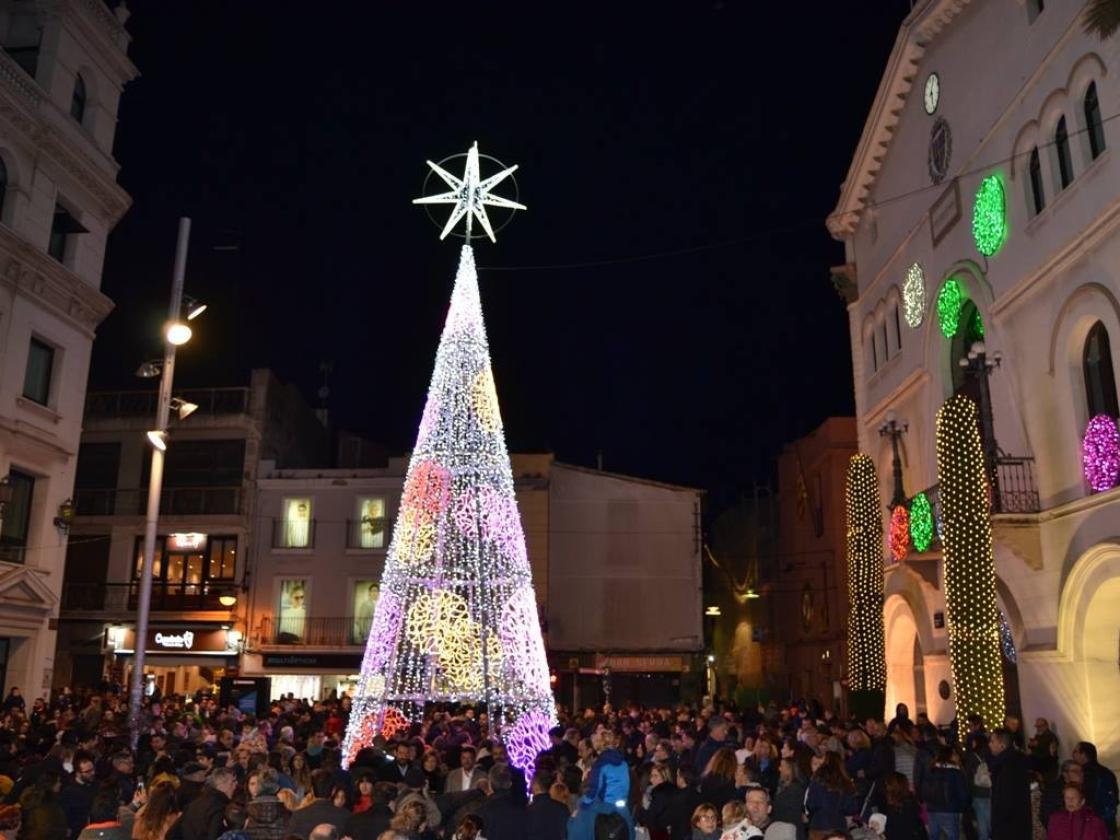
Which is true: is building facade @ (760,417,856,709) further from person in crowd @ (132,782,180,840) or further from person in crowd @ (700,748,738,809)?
person in crowd @ (132,782,180,840)

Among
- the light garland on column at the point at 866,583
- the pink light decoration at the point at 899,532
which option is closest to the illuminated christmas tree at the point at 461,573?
the pink light decoration at the point at 899,532

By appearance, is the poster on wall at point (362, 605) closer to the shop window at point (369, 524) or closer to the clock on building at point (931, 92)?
the shop window at point (369, 524)

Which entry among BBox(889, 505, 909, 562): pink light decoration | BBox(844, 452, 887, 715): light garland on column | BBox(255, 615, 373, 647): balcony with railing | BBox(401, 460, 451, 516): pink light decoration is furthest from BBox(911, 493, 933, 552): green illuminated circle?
BBox(255, 615, 373, 647): balcony with railing

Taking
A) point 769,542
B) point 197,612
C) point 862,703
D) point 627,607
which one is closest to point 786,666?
point 769,542

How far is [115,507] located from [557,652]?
16.7m

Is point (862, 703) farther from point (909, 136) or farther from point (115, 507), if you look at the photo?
point (115, 507)

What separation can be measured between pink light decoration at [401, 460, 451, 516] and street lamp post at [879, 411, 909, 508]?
1167cm

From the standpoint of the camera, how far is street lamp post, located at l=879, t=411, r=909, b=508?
23.1 meters

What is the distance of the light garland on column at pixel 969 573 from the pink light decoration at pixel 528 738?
23.4 ft

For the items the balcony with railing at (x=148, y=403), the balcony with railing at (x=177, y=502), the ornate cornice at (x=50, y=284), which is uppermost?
the balcony with railing at (x=148, y=403)

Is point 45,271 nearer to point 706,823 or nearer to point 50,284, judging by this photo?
point 50,284

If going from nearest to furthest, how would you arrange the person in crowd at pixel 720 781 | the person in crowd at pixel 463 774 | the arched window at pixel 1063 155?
the person in crowd at pixel 720 781
the person in crowd at pixel 463 774
the arched window at pixel 1063 155

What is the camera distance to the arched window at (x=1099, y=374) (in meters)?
15.6

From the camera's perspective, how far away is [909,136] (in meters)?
24.2
